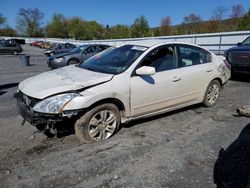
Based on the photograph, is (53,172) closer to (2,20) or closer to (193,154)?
(193,154)

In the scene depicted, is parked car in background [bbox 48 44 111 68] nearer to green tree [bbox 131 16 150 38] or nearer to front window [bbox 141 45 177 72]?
front window [bbox 141 45 177 72]

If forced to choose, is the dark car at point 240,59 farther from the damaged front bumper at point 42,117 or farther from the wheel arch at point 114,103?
the damaged front bumper at point 42,117

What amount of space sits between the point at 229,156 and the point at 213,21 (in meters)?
58.5

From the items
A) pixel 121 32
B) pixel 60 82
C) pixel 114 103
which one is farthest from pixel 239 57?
pixel 121 32

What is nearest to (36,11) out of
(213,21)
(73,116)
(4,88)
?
(213,21)

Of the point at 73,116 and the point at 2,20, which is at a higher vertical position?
the point at 2,20

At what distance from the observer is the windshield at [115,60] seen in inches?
173

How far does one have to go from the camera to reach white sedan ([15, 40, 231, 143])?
12.1ft

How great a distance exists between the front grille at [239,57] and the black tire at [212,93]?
3055 mm

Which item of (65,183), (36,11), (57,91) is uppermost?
(36,11)

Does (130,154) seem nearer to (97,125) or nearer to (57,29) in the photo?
(97,125)

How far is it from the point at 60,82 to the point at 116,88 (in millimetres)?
891

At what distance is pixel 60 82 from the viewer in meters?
3.96

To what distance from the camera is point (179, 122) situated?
5008mm
